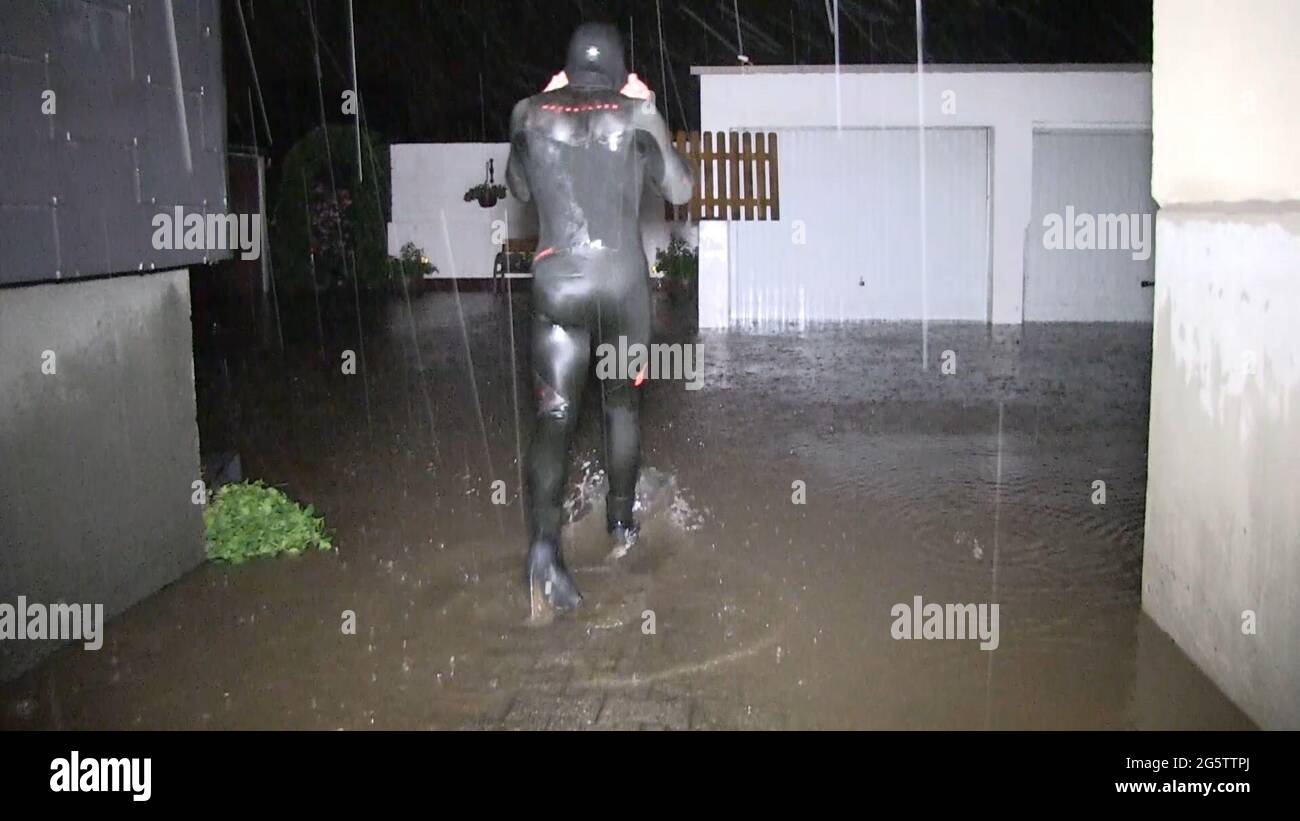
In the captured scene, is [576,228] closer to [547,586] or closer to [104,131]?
[547,586]

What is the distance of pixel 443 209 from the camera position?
21109mm

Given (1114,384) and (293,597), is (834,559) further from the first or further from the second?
(1114,384)

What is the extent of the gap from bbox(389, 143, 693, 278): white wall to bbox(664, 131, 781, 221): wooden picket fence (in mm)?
7855

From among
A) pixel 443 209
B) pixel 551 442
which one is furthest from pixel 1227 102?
pixel 443 209

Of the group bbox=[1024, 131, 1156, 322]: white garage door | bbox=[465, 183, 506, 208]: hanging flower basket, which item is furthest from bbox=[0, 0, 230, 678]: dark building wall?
bbox=[465, 183, 506, 208]: hanging flower basket

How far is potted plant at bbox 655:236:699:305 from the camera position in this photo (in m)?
17.9

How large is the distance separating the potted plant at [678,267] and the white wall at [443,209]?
3.31 meters

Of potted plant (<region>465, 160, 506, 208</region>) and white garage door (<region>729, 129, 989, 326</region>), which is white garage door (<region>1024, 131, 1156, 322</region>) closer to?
white garage door (<region>729, 129, 989, 326</region>)

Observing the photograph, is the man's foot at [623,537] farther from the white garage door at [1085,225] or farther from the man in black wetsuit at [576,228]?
the white garage door at [1085,225]

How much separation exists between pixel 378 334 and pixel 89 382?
9.47 m

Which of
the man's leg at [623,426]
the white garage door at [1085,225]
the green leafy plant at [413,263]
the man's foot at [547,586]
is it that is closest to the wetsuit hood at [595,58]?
the man's leg at [623,426]

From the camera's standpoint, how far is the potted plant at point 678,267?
17.9 m

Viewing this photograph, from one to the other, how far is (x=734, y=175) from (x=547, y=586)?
991cm

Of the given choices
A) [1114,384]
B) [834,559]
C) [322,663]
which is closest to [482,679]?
[322,663]
